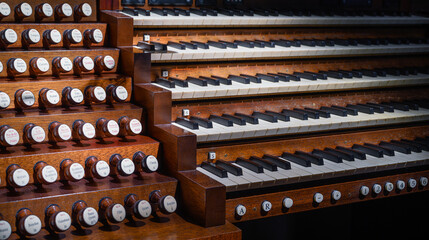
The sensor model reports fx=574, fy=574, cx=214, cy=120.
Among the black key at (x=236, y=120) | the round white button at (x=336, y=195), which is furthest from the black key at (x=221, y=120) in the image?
the round white button at (x=336, y=195)

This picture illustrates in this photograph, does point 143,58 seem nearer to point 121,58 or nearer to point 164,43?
point 121,58

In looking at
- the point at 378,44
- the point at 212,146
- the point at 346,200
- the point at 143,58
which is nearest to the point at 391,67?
the point at 378,44

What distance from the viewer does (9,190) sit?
226cm

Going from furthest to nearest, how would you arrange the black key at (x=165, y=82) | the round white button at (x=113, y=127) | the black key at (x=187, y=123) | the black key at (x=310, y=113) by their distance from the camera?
the black key at (x=310, y=113), the black key at (x=165, y=82), the black key at (x=187, y=123), the round white button at (x=113, y=127)

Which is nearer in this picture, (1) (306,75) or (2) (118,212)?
(2) (118,212)

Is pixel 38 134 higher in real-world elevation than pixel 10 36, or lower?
lower

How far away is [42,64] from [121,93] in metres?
0.38

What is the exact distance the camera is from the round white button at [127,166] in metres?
2.41

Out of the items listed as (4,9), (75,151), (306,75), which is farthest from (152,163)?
(306,75)

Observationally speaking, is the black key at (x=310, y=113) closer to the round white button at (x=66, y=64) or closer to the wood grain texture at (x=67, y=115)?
the wood grain texture at (x=67, y=115)

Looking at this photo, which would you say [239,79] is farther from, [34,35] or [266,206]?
[34,35]

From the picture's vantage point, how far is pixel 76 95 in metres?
2.61

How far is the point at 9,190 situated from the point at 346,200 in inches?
64.2

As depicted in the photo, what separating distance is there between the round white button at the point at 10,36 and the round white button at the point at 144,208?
1.02 m
